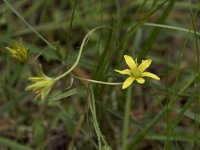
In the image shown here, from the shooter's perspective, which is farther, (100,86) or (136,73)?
(100,86)

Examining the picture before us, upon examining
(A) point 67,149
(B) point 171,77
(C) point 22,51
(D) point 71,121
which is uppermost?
(C) point 22,51

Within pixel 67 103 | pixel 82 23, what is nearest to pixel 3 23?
pixel 82 23

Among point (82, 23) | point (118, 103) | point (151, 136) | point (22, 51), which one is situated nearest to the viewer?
point (22, 51)

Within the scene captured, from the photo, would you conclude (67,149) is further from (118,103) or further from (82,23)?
(82,23)

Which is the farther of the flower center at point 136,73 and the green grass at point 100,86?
the green grass at point 100,86

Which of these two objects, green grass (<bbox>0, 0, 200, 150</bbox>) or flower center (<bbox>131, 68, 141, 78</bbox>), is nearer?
flower center (<bbox>131, 68, 141, 78</bbox>)

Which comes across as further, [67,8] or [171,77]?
[67,8]

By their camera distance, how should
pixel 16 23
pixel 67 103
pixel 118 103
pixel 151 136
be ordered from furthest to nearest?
pixel 16 23
pixel 67 103
pixel 118 103
pixel 151 136

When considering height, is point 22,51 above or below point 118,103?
above
